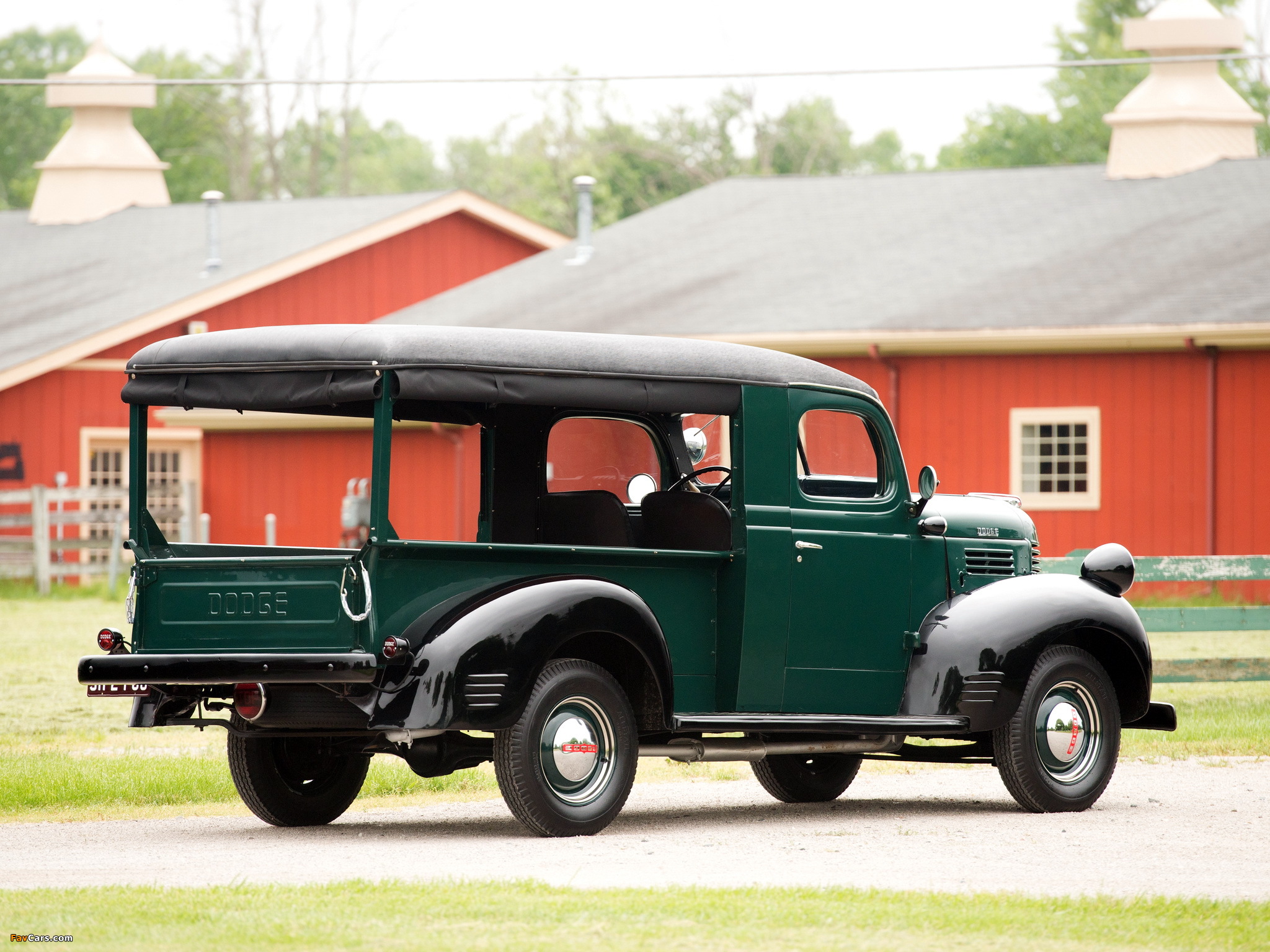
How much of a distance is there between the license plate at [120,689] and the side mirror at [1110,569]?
4.72 metres

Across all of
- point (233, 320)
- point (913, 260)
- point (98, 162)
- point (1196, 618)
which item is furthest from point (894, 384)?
point (98, 162)

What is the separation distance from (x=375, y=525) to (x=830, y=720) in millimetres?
2496

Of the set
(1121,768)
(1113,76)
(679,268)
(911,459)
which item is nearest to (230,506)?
(679,268)

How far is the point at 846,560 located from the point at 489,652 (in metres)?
2.17

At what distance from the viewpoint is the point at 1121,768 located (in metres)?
12.0

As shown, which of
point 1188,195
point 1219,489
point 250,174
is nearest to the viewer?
point 1219,489

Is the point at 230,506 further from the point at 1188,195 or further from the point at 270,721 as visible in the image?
the point at 270,721

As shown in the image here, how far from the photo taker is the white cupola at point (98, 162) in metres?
41.0

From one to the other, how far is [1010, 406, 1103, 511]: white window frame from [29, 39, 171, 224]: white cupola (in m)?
22.0

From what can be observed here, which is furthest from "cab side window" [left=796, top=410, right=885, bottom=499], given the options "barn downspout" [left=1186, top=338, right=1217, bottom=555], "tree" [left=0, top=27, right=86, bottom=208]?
"tree" [left=0, top=27, right=86, bottom=208]

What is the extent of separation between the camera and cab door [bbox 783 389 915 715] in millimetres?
9727

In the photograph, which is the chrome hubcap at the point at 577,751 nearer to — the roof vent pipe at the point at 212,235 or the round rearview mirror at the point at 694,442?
the round rearview mirror at the point at 694,442

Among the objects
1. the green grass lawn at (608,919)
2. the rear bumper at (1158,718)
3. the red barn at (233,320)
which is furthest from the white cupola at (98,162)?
the green grass lawn at (608,919)

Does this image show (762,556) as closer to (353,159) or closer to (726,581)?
(726,581)
